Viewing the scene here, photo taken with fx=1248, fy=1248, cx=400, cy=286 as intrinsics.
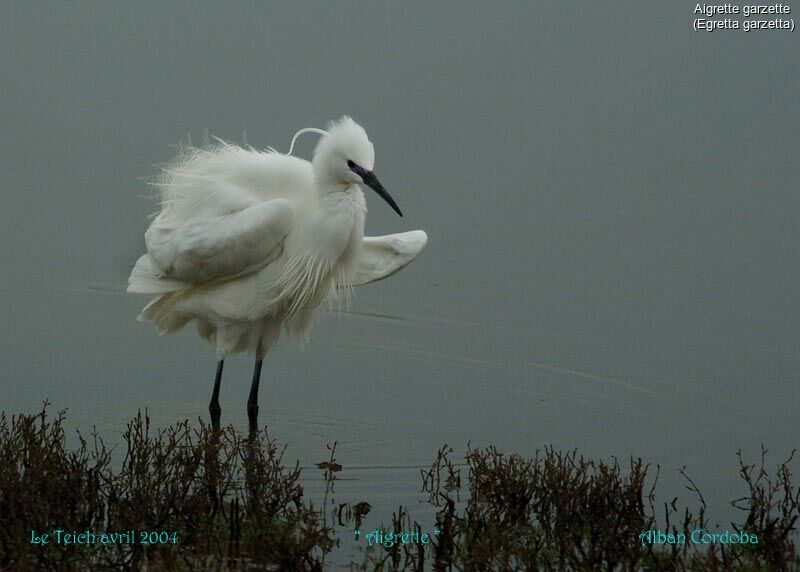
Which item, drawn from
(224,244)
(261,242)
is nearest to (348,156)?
(261,242)

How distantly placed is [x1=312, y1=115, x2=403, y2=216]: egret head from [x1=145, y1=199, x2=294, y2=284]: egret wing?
0.45m

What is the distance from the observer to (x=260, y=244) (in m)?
7.39

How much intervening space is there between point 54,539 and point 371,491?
6.20 ft

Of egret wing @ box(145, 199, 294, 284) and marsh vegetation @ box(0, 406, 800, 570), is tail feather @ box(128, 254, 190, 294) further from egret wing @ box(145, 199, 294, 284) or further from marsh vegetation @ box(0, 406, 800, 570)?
marsh vegetation @ box(0, 406, 800, 570)

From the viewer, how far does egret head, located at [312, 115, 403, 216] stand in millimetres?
7000

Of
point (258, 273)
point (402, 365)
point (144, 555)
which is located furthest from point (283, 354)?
point (144, 555)

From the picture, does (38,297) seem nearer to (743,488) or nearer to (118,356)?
Result: (118,356)

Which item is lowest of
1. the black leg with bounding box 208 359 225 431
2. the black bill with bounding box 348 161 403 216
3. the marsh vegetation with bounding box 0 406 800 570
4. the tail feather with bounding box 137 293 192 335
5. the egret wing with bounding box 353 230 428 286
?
the marsh vegetation with bounding box 0 406 800 570

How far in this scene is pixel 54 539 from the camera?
4980mm

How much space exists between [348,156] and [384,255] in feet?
3.64

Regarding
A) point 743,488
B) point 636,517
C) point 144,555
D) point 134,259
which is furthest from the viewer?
point 134,259

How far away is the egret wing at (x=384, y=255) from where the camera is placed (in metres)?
7.89

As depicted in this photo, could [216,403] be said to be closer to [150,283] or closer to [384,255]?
[150,283]

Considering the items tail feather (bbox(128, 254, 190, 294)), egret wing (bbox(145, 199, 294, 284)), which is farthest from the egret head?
tail feather (bbox(128, 254, 190, 294))
